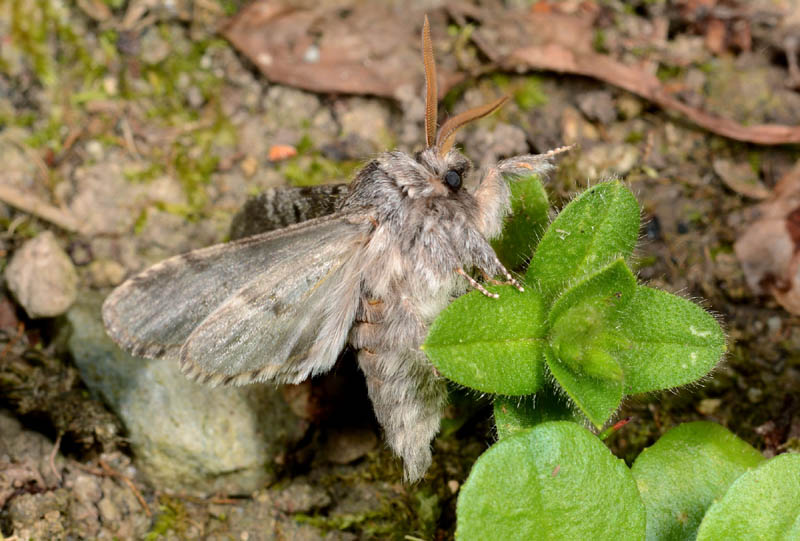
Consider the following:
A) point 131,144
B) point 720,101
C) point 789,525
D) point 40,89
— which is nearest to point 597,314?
point 789,525

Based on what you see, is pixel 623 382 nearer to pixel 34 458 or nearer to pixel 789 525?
pixel 789 525

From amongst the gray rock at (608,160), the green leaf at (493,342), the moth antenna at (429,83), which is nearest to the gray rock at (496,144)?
the gray rock at (608,160)

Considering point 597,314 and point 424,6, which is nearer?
point 597,314

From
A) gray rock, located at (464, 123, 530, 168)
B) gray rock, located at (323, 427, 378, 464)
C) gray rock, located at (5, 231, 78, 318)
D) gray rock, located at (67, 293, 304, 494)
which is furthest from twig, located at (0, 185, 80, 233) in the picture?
gray rock, located at (464, 123, 530, 168)

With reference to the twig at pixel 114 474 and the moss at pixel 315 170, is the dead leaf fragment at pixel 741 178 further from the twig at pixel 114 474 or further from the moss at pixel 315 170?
the twig at pixel 114 474

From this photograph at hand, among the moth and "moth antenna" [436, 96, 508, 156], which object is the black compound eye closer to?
the moth

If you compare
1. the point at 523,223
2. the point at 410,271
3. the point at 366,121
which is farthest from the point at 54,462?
the point at 366,121
